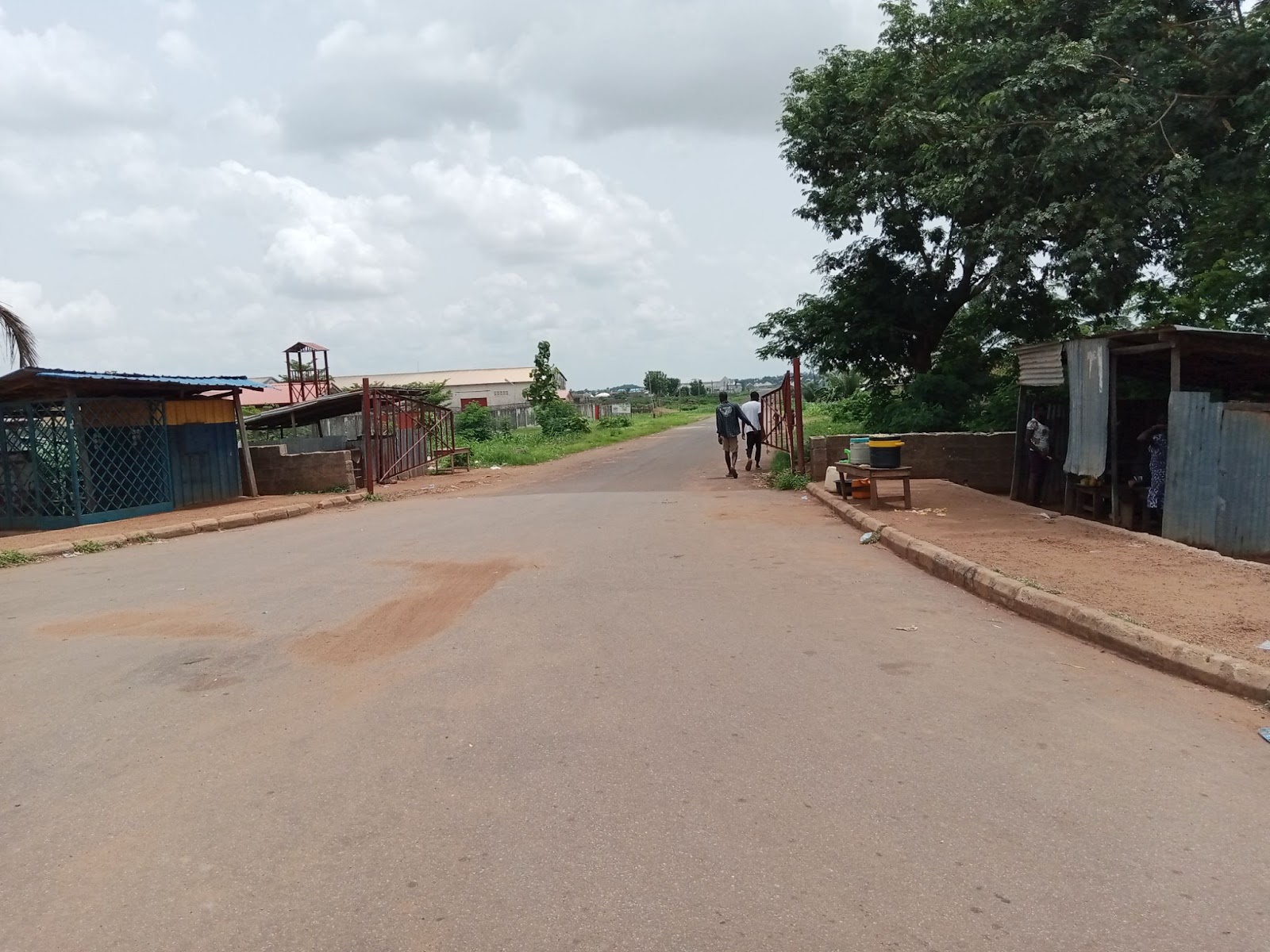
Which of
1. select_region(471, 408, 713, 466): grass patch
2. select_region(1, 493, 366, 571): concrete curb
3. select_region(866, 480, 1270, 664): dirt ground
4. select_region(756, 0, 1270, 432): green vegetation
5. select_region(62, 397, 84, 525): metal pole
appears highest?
select_region(756, 0, 1270, 432): green vegetation

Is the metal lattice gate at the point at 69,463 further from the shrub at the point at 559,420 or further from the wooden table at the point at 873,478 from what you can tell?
the shrub at the point at 559,420

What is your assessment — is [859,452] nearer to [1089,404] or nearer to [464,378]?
[1089,404]

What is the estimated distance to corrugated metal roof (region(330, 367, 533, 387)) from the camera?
96562mm

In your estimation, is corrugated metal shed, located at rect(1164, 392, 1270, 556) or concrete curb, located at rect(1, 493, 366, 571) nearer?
corrugated metal shed, located at rect(1164, 392, 1270, 556)

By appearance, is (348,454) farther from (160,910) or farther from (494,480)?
(160,910)

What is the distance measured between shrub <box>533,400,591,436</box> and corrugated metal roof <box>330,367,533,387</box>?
46501 mm

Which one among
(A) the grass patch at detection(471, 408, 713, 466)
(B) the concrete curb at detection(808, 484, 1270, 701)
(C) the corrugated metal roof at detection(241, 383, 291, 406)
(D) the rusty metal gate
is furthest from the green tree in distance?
(B) the concrete curb at detection(808, 484, 1270, 701)

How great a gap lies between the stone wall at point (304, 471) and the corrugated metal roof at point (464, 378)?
75381mm

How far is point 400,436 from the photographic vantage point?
892 inches

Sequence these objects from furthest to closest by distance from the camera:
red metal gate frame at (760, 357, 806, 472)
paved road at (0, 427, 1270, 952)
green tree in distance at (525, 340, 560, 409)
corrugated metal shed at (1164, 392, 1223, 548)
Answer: green tree in distance at (525, 340, 560, 409) < red metal gate frame at (760, 357, 806, 472) < corrugated metal shed at (1164, 392, 1223, 548) < paved road at (0, 427, 1270, 952)

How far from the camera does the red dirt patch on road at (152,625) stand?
695 cm

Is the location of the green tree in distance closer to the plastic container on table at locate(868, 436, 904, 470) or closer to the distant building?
the distant building

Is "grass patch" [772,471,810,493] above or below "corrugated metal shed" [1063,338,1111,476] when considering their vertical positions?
below

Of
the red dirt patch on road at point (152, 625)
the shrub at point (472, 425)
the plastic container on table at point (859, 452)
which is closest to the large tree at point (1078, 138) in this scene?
the plastic container on table at point (859, 452)
